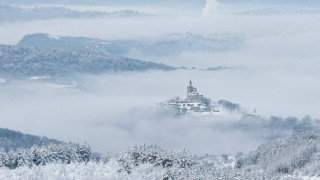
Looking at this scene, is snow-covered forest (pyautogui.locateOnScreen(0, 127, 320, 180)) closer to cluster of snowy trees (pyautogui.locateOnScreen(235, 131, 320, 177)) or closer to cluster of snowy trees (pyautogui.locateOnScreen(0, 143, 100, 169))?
cluster of snowy trees (pyautogui.locateOnScreen(0, 143, 100, 169))

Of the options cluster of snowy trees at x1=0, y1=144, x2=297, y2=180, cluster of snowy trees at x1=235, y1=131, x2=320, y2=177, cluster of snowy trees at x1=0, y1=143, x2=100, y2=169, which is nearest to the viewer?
cluster of snowy trees at x1=0, y1=144, x2=297, y2=180

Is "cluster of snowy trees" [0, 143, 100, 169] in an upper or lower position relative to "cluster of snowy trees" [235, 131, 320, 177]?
upper

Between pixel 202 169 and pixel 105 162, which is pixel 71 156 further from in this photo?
pixel 202 169

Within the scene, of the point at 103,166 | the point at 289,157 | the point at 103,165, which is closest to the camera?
the point at 103,166

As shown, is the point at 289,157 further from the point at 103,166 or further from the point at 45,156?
the point at 45,156

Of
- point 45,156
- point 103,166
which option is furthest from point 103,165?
point 45,156

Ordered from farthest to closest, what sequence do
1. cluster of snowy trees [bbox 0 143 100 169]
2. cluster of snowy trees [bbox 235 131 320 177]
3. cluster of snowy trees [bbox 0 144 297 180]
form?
cluster of snowy trees [bbox 235 131 320 177] → cluster of snowy trees [bbox 0 143 100 169] → cluster of snowy trees [bbox 0 144 297 180]

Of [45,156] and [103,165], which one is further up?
[45,156]

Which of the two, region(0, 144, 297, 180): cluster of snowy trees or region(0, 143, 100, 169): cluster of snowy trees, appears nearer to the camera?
region(0, 144, 297, 180): cluster of snowy trees

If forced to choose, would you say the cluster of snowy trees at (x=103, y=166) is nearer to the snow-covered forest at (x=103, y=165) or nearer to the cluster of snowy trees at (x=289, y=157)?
the snow-covered forest at (x=103, y=165)

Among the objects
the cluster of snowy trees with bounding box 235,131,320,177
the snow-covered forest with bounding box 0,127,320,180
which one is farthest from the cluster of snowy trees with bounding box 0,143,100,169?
the cluster of snowy trees with bounding box 235,131,320,177

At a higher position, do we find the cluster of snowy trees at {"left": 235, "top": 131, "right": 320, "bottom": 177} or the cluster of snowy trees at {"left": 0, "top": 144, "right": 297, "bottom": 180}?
the cluster of snowy trees at {"left": 0, "top": 144, "right": 297, "bottom": 180}

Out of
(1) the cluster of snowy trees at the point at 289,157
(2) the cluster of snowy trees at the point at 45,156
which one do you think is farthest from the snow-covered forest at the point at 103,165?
(1) the cluster of snowy trees at the point at 289,157

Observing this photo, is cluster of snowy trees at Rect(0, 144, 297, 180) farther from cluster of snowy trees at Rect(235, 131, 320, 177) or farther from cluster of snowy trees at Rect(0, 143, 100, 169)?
cluster of snowy trees at Rect(235, 131, 320, 177)
